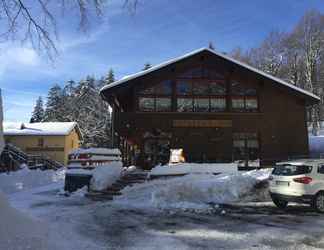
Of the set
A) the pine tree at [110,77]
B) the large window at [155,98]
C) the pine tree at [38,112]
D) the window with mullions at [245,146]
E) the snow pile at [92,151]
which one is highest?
the pine tree at [110,77]

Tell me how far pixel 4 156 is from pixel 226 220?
26.6 m

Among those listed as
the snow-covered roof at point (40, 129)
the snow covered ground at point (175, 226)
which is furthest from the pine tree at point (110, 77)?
the snow covered ground at point (175, 226)

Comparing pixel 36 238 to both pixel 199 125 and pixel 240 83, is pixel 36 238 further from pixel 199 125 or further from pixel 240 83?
pixel 240 83

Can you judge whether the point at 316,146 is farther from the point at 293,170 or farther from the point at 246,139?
the point at 293,170

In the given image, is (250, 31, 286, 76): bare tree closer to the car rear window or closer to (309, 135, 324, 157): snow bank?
(309, 135, 324, 157): snow bank

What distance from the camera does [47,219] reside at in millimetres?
11664

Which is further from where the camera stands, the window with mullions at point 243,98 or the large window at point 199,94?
the window with mullions at point 243,98

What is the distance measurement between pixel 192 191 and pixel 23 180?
A: 12.9 m

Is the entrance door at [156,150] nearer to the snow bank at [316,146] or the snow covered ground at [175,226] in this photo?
the snow covered ground at [175,226]

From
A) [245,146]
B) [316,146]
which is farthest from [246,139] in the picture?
[316,146]

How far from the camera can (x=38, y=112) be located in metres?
79.8

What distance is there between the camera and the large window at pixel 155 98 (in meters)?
24.6

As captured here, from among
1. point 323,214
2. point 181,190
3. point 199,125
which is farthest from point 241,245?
A: point 199,125

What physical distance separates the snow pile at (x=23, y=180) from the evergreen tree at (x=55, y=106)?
4199cm
